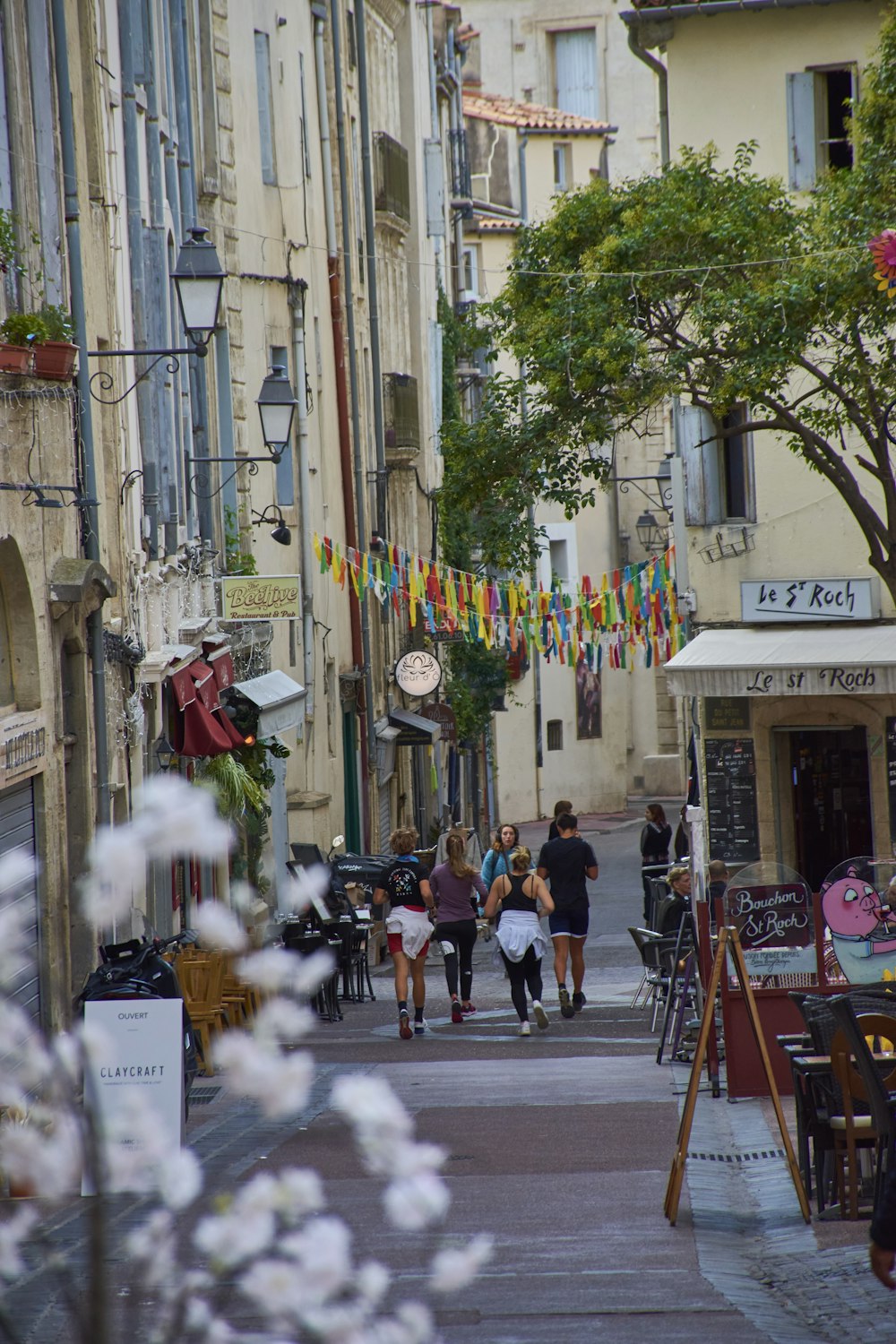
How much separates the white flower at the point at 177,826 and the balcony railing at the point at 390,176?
34.0 m

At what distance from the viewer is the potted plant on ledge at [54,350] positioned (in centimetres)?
1233

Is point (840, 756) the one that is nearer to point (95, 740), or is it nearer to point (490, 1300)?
point (95, 740)

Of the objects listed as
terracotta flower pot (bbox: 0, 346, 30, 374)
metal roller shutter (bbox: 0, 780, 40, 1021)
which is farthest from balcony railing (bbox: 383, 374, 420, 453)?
terracotta flower pot (bbox: 0, 346, 30, 374)

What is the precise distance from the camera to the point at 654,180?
2019cm

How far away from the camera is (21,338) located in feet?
39.9

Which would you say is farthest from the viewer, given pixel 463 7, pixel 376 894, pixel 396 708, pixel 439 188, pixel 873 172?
pixel 463 7

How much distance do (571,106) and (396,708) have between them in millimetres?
29283

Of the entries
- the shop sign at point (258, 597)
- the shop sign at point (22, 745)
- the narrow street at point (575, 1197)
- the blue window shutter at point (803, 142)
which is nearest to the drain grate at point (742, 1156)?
the narrow street at point (575, 1197)

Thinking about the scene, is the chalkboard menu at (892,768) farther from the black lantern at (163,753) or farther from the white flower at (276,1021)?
the white flower at (276,1021)

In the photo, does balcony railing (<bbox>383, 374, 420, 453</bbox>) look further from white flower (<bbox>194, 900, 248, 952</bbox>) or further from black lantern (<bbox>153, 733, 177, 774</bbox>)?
white flower (<bbox>194, 900, 248, 952</bbox>)

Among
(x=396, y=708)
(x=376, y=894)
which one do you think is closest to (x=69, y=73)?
(x=376, y=894)

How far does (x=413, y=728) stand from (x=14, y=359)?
72.1ft

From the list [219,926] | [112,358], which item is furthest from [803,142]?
[219,926]

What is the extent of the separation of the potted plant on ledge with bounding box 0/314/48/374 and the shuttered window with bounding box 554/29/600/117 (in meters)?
49.0
